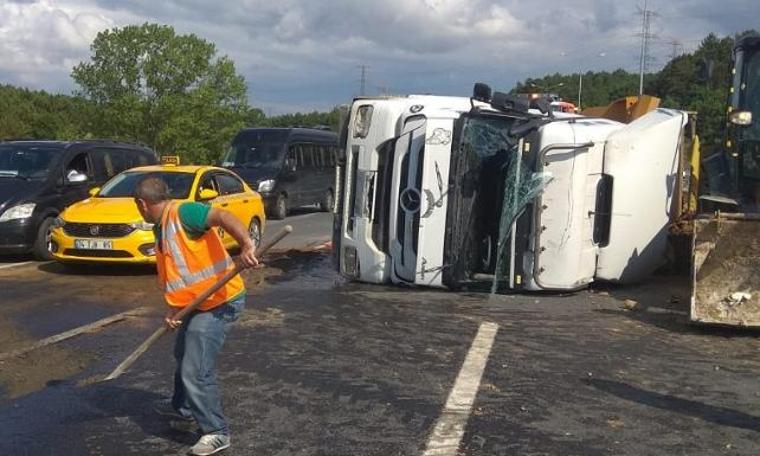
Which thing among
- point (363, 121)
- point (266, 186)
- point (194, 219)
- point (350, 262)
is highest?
point (363, 121)

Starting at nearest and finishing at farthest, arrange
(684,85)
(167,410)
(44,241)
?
1. (167,410)
2. (44,241)
3. (684,85)

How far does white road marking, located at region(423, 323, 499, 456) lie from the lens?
4703mm

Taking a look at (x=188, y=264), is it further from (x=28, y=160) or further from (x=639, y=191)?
(x=28, y=160)

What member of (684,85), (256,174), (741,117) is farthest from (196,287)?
(684,85)

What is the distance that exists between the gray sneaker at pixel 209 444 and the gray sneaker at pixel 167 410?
1.67 feet

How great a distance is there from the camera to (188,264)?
446 centimetres

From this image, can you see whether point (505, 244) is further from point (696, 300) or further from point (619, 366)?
point (619, 366)

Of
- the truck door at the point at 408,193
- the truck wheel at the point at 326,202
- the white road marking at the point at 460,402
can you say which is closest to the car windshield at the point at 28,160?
the truck door at the point at 408,193

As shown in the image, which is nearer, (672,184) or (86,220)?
(672,184)

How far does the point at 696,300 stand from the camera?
304 inches

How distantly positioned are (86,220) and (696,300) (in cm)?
771

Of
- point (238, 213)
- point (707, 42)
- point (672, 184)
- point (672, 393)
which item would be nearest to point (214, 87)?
point (707, 42)

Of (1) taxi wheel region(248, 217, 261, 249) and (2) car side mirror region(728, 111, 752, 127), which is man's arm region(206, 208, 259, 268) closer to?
(2) car side mirror region(728, 111, 752, 127)

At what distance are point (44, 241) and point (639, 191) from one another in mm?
8517
